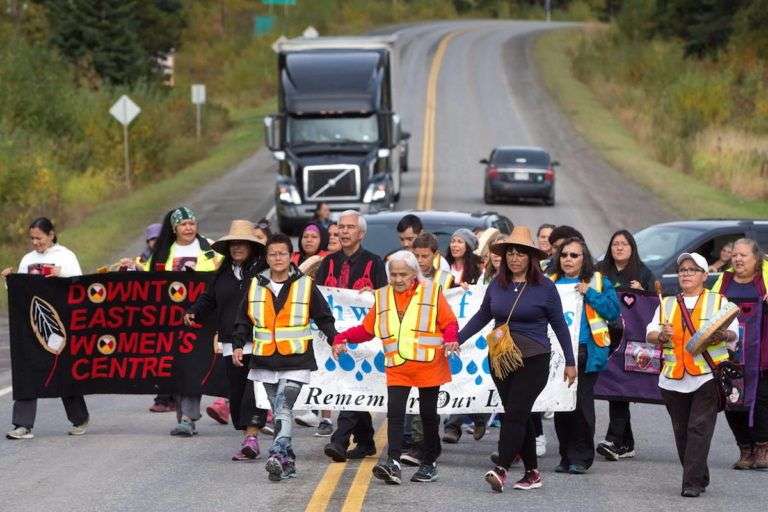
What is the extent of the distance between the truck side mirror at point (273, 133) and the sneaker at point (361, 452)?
21.5 meters

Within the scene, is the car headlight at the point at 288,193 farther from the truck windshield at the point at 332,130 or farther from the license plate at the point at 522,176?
the license plate at the point at 522,176

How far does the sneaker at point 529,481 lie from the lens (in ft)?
38.7

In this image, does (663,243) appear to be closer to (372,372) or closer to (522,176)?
(372,372)

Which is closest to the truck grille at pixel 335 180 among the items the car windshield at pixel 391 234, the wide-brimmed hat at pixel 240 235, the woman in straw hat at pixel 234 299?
the car windshield at pixel 391 234

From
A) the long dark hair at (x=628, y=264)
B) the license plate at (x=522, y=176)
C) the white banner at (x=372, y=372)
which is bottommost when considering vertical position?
the white banner at (x=372, y=372)

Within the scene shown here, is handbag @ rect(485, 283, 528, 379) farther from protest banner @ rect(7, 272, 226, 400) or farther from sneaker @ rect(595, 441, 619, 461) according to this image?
protest banner @ rect(7, 272, 226, 400)

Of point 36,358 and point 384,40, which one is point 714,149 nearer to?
point 384,40

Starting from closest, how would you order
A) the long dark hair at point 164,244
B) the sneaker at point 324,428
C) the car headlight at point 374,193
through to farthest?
the sneaker at point 324,428
the long dark hair at point 164,244
the car headlight at point 374,193

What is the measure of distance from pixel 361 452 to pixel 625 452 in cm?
221

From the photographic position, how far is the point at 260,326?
12.4 meters

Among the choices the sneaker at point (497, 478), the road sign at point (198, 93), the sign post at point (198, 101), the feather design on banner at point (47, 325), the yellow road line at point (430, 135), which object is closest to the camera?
the sneaker at point (497, 478)

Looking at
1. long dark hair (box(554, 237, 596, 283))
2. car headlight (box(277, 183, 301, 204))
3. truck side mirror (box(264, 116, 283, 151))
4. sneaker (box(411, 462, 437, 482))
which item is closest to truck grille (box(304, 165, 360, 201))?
car headlight (box(277, 183, 301, 204))

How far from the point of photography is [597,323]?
510 inches

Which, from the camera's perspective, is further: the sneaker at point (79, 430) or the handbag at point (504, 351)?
the sneaker at point (79, 430)
